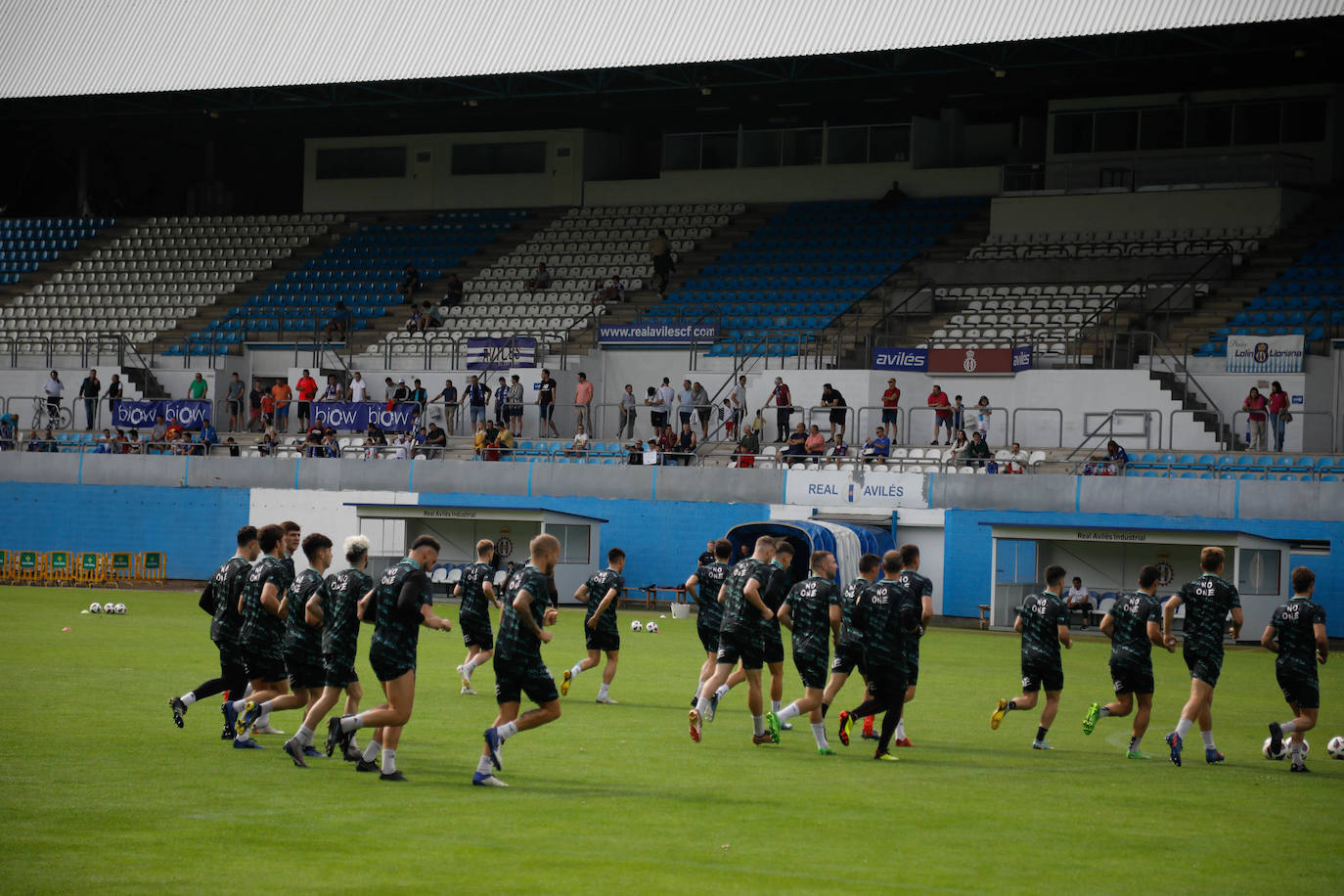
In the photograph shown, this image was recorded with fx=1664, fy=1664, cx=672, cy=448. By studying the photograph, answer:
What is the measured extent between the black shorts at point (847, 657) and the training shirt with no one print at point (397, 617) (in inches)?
170

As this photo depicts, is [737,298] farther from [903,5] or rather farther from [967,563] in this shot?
[967,563]

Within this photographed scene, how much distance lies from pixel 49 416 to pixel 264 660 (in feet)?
115

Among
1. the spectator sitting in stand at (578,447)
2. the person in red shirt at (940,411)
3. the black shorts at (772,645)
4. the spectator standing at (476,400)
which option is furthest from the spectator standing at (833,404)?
the black shorts at (772,645)

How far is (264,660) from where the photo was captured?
14.4 m

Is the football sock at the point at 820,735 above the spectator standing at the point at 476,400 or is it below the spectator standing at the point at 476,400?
below

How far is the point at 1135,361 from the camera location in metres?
40.7

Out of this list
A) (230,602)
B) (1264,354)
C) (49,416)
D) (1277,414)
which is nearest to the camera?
(230,602)

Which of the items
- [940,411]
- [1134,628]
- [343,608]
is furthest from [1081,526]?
[343,608]

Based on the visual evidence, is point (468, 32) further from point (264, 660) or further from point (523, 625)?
point (523, 625)

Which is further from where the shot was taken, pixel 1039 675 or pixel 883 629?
pixel 1039 675

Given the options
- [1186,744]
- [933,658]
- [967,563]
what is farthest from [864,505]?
[1186,744]

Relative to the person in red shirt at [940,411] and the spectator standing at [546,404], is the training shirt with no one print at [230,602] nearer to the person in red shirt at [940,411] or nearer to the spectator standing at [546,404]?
the person in red shirt at [940,411]

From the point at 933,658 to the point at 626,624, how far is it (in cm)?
823

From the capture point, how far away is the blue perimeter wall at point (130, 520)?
41250 mm
